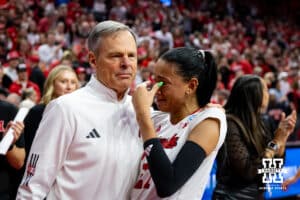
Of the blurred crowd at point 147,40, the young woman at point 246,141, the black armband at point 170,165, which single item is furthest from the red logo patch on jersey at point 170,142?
the blurred crowd at point 147,40

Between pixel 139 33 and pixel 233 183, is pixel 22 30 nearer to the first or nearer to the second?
pixel 139 33

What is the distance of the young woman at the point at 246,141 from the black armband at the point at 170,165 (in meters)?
1.23

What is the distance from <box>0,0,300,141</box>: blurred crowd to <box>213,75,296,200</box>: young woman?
2456 millimetres

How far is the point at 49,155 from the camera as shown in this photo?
2070 millimetres

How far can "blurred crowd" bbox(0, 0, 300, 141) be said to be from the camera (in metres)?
8.37

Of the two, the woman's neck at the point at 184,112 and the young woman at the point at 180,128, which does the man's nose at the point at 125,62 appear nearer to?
the young woman at the point at 180,128

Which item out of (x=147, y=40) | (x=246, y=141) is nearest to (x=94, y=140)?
(x=246, y=141)

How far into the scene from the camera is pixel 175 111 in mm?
2285

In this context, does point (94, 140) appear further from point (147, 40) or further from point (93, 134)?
point (147, 40)

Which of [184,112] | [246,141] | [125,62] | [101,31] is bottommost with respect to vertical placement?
[246,141]

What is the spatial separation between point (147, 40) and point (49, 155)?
964cm

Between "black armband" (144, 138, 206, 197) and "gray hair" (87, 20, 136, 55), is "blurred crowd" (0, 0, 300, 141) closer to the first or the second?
"gray hair" (87, 20, 136, 55)

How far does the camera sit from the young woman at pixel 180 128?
6.64 ft

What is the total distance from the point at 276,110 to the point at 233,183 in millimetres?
5885
